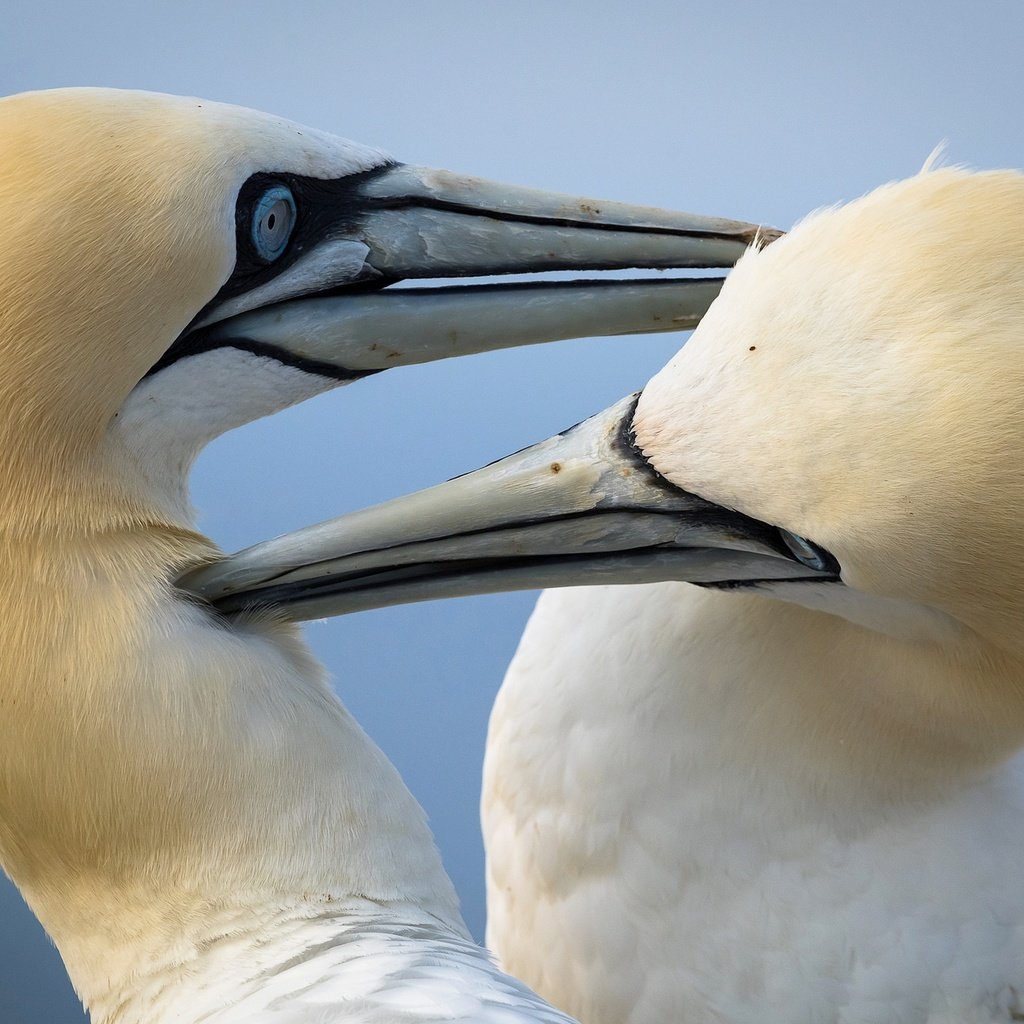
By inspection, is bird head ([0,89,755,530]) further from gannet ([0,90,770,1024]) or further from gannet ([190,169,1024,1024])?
gannet ([190,169,1024,1024])

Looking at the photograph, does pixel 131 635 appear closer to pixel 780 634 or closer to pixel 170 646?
pixel 170 646

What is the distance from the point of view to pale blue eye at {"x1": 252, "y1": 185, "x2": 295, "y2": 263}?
2.04 m

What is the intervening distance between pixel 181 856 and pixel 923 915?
1267 millimetres

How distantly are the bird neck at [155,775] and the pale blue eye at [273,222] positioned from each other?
1.52ft

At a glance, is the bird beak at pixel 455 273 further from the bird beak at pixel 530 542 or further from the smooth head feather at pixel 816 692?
the smooth head feather at pixel 816 692

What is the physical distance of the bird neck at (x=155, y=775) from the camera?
193 cm

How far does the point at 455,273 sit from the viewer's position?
2.26 meters

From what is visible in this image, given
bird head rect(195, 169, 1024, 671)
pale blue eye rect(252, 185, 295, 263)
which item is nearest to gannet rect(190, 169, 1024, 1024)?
bird head rect(195, 169, 1024, 671)

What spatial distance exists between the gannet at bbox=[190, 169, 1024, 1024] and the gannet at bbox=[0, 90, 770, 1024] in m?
0.19

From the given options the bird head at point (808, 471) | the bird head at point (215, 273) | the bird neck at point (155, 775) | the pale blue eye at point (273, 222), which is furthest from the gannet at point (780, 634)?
the pale blue eye at point (273, 222)

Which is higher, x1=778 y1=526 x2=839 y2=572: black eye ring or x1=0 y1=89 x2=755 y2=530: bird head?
x1=0 y1=89 x2=755 y2=530: bird head

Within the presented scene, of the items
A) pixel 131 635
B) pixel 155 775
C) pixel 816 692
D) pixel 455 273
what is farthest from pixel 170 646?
pixel 816 692

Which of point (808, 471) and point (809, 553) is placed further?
point (809, 553)

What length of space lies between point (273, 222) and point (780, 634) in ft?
3.49
